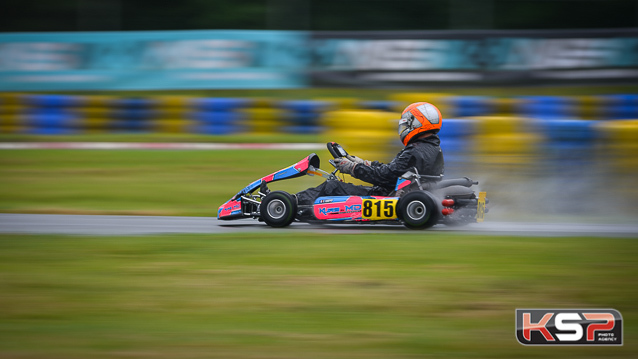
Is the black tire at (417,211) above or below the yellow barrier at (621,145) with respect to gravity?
below

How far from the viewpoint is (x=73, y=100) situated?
15469 millimetres

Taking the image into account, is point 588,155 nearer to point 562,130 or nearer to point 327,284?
point 562,130

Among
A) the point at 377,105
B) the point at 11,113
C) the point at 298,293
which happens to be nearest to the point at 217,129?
the point at 377,105

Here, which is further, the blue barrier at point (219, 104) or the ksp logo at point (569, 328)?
the blue barrier at point (219, 104)

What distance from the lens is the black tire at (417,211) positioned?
7566mm

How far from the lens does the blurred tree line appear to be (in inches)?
658

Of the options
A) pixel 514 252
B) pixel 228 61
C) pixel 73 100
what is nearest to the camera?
pixel 514 252

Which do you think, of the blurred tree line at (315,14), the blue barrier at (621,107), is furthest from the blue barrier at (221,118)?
the blue barrier at (621,107)

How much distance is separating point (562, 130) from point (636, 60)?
8.26 meters

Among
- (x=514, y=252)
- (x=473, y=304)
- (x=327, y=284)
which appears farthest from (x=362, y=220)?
(x=473, y=304)

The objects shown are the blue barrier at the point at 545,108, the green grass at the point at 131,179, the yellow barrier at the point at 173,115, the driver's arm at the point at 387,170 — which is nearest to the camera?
the driver's arm at the point at 387,170

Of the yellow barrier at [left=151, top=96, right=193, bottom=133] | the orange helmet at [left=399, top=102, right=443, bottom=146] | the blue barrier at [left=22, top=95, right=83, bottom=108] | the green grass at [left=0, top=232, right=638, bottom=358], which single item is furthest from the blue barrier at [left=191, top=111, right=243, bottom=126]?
the green grass at [left=0, top=232, right=638, bottom=358]

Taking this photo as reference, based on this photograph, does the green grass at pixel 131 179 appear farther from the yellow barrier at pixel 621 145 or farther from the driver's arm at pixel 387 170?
the yellow barrier at pixel 621 145

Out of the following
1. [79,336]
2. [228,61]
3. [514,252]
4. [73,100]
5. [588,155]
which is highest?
[228,61]
